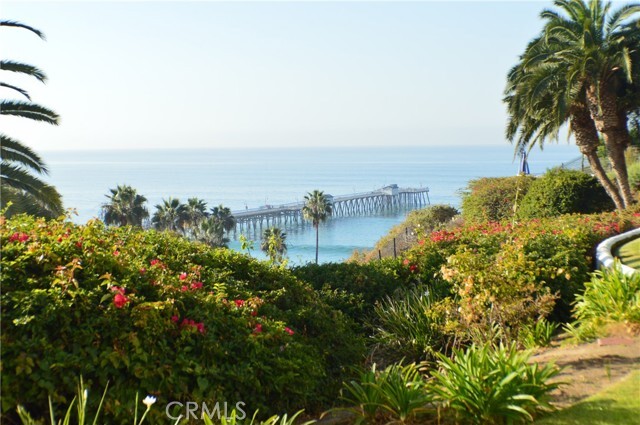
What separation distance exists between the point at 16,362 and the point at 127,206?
176 feet

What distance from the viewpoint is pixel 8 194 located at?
13.7 m

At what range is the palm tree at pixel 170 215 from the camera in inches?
2511

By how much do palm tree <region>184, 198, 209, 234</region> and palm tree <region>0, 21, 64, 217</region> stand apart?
50.8 metres

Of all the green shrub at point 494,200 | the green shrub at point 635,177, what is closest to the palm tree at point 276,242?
the green shrub at point 494,200

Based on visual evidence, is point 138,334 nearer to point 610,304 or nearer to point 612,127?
point 610,304

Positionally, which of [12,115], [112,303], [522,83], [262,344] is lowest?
[262,344]

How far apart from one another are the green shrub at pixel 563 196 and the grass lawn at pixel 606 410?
A: 16067mm

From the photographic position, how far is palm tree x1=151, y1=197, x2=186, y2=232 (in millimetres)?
63781

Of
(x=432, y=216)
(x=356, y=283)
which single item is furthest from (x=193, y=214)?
(x=356, y=283)

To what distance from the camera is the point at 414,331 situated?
8.16 m

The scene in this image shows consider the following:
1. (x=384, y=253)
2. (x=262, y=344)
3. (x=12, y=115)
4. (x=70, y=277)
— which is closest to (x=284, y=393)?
(x=262, y=344)

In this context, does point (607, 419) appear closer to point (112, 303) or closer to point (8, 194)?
point (112, 303)

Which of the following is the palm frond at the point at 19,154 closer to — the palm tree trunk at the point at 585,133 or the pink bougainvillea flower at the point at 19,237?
the pink bougainvillea flower at the point at 19,237

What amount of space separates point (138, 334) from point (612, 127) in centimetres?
2153
